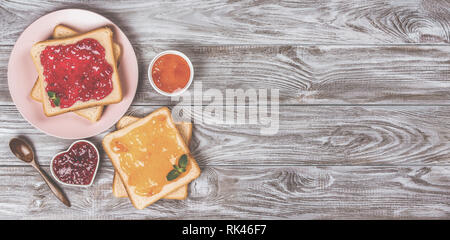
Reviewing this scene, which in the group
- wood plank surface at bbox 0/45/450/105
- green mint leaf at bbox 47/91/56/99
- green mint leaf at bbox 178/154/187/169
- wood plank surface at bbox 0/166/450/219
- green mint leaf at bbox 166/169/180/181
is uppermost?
wood plank surface at bbox 0/45/450/105

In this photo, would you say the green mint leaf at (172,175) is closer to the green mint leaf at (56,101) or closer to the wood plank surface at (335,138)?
the wood plank surface at (335,138)

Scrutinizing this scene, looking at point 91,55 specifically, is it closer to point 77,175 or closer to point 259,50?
point 77,175

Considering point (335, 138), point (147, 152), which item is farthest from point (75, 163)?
point (335, 138)

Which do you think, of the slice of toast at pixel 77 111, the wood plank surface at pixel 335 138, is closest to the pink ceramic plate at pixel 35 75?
the slice of toast at pixel 77 111

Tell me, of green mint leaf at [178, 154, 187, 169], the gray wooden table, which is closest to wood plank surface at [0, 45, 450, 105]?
the gray wooden table

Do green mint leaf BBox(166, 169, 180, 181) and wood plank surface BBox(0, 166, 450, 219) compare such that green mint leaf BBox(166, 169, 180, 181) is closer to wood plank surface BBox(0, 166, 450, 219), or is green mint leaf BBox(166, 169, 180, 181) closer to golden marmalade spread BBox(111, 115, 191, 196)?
golden marmalade spread BBox(111, 115, 191, 196)
